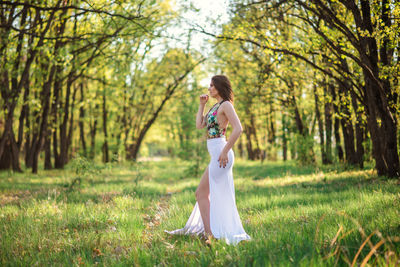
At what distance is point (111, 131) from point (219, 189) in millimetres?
21332

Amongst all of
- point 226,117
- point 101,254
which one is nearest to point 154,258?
point 101,254

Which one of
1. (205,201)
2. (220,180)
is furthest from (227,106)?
(205,201)

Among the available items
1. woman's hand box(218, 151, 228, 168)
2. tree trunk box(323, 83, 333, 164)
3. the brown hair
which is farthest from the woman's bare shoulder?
tree trunk box(323, 83, 333, 164)

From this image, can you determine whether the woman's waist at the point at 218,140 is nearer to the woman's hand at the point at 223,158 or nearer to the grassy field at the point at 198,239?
the woman's hand at the point at 223,158

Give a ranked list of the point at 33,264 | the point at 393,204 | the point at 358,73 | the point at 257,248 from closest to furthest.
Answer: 1. the point at 257,248
2. the point at 33,264
3. the point at 393,204
4. the point at 358,73

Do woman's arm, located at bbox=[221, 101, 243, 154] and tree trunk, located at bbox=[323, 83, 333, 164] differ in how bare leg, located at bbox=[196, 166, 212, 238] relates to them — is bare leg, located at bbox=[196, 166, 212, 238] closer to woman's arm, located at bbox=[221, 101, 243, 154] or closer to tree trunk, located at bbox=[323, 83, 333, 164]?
woman's arm, located at bbox=[221, 101, 243, 154]

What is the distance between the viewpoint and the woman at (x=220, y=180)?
395cm

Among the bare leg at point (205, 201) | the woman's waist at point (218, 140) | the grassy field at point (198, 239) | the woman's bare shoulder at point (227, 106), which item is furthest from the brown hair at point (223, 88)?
the grassy field at point (198, 239)

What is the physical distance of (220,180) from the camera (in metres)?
4.08

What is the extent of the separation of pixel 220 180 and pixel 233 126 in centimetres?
74

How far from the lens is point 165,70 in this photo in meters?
22.6

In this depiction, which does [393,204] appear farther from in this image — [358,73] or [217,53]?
[217,53]

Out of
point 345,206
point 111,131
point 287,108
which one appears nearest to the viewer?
point 345,206

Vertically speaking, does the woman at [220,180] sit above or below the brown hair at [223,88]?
below
